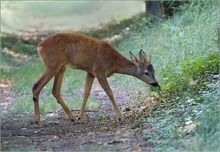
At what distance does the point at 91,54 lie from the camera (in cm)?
949

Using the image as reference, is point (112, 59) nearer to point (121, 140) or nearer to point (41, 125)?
point (41, 125)

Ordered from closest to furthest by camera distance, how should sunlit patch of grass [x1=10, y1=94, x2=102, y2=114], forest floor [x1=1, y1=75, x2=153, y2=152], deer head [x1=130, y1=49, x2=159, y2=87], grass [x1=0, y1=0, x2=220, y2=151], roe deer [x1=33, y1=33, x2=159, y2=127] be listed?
grass [x1=0, y1=0, x2=220, y2=151], forest floor [x1=1, y1=75, x2=153, y2=152], roe deer [x1=33, y1=33, x2=159, y2=127], deer head [x1=130, y1=49, x2=159, y2=87], sunlit patch of grass [x1=10, y1=94, x2=102, y2=114]

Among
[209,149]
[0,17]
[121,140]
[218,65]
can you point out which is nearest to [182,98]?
[218,65]

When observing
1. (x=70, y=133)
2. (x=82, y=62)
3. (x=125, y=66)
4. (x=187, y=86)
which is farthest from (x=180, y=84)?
(x=70, y=133)

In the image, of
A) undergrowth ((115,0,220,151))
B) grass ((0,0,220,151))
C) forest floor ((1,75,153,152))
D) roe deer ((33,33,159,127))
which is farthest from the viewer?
roe deer ((33,33,159,127))

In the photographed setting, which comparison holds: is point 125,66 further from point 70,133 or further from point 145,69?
point 70,133

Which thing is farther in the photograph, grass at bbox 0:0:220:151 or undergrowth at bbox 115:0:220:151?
grass at bbox 0:0:220:151

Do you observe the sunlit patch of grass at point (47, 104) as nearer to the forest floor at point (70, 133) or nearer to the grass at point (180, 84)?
the grass at point (180, 84)

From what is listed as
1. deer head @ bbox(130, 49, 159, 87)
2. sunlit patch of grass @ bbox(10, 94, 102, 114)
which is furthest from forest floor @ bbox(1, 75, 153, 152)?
deer head @ bbox(130, 49, 159, 87)

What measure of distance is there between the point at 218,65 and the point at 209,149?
3387 mm

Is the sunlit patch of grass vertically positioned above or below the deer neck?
below

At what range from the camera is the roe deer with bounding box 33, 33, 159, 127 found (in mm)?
9102

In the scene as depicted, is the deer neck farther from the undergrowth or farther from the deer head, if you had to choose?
the undergrowth

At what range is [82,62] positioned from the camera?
944 centimetres
